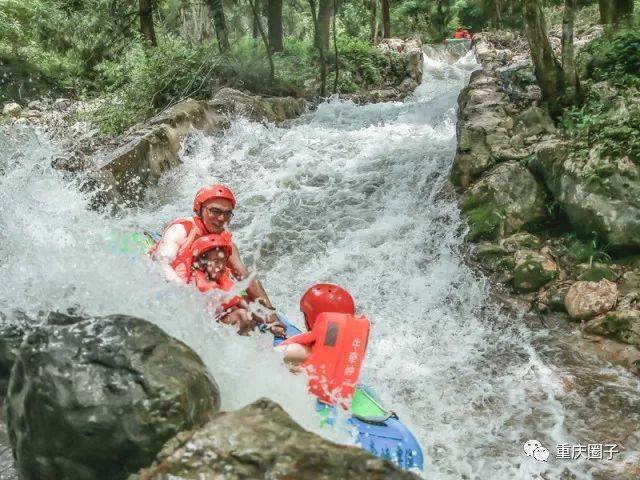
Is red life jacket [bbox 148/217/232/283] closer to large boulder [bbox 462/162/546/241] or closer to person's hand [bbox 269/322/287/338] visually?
person's hand [bbox 269/322/287/338]

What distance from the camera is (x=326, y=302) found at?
3754mm

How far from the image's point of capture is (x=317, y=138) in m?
11.5

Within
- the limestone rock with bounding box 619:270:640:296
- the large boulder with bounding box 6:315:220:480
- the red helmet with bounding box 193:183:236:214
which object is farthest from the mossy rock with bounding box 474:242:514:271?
the large boulder with bounding box 6:315:220:480

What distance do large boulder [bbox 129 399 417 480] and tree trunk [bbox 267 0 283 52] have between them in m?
17.3

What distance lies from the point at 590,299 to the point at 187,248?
3816mm

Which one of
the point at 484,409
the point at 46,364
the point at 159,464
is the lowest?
the point at 484,409

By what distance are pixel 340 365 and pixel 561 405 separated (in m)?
2.17

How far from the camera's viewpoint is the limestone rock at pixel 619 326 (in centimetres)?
516

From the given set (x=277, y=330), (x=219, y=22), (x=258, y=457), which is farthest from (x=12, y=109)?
(x=258, y=457)

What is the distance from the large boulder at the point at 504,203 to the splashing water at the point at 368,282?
0.31m

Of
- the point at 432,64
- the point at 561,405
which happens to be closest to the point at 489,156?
the point at 561,405

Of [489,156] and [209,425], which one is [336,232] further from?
[209,425]

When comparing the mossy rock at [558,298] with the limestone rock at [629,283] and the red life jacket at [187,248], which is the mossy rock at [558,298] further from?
the red life jacket at [187,248]

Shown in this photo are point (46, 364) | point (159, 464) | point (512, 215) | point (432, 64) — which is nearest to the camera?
point (159, 464)
